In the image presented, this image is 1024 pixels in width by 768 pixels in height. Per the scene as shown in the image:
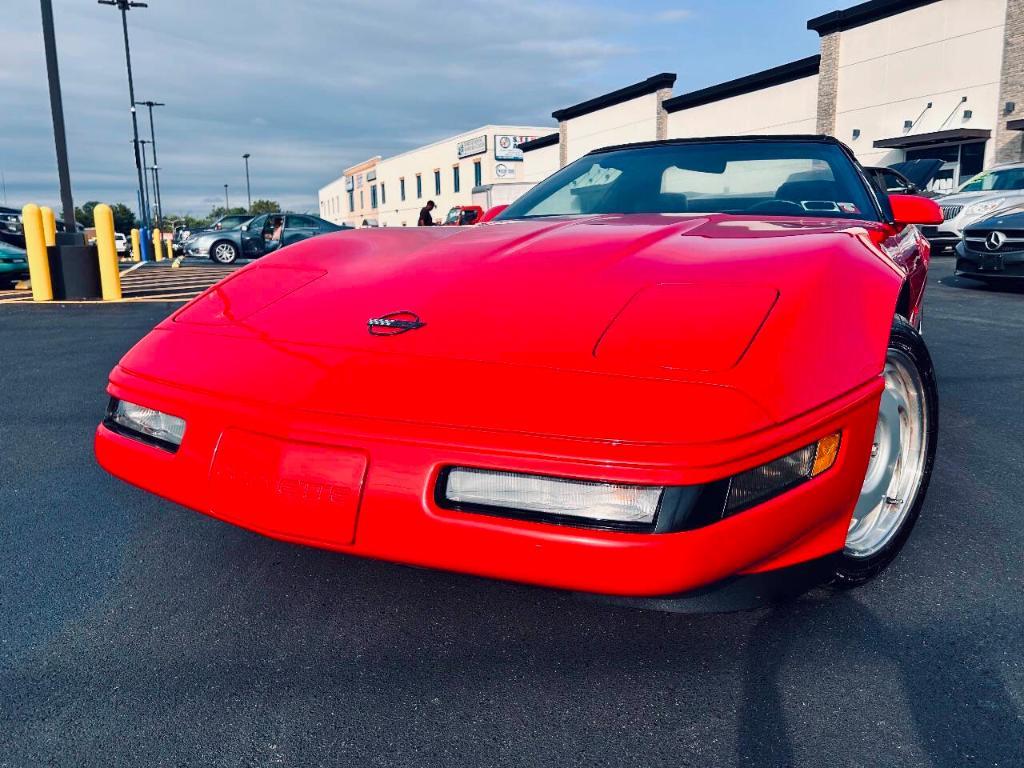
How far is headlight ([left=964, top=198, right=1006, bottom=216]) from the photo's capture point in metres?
10.8

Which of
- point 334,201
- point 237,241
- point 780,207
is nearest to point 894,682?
point 780,207

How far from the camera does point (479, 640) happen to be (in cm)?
177

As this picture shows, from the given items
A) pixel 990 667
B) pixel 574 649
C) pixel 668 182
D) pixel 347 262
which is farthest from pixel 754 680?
pixel 668 182

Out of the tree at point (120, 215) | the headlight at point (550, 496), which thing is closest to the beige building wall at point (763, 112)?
the headlight at point (550, 496)

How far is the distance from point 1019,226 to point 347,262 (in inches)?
334

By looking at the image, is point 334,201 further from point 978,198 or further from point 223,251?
point 978,198

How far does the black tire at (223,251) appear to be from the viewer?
19.3 meters

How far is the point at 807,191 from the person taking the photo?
2703 millimetres

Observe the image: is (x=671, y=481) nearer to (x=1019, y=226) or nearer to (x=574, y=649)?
(x=574, y=649)

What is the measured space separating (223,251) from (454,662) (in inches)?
762

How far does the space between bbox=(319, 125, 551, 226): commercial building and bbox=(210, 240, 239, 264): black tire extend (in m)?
25.4

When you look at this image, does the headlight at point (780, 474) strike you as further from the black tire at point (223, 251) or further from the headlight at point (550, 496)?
the black tire at point (223, 251)

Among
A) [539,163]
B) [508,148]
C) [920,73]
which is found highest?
[508,148]

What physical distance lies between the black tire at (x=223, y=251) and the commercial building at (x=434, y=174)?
2542 centimetres
